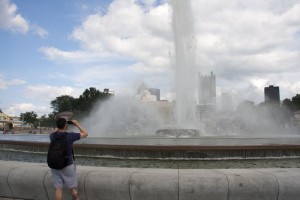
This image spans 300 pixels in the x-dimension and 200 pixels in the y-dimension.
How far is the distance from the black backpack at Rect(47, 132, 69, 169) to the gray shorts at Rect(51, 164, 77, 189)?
0.11m

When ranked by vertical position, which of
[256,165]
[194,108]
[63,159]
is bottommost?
[256,165]

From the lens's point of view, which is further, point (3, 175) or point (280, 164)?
point (280, 164)

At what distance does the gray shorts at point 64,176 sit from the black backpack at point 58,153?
112 mm

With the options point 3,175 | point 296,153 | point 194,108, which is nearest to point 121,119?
point 194,108

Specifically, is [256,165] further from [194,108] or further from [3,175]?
[194,108]

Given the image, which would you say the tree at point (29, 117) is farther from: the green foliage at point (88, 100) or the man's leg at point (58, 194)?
the man's leg at point (58, 194)

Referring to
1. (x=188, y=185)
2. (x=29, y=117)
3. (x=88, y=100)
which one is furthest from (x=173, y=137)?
(x=29, y=117)

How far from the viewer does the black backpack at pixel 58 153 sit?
16.8ft

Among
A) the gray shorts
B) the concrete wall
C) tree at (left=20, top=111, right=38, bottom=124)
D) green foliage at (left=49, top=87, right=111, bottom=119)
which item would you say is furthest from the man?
tree at (left=20, top=111, right=38, bottom=124)

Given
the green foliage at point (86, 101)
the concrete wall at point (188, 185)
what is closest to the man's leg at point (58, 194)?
the concrete wall at point (188, 185)

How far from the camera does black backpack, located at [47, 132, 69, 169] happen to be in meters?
5.11

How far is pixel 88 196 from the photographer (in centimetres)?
564

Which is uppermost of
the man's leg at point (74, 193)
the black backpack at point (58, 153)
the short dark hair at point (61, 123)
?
the short dark hair at point (61, 123)

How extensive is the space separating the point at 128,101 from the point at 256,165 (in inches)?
1361
